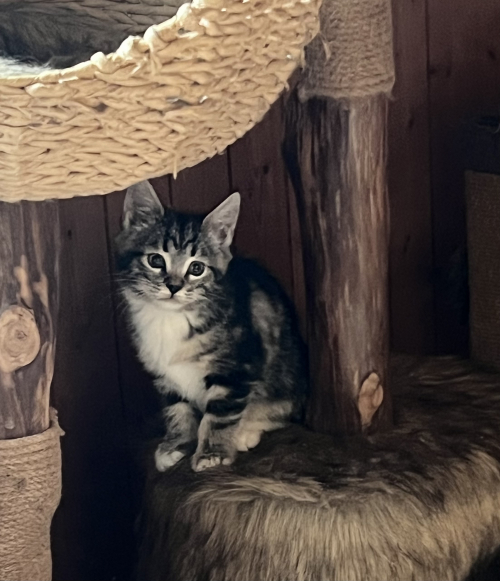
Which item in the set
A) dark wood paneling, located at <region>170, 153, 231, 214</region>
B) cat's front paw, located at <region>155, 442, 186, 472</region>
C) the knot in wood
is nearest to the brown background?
dark wood paneling, located at <region>170, 153, 231, 214</region>

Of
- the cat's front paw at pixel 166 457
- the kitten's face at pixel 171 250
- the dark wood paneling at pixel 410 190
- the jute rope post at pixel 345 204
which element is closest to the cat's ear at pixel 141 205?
the kitten's face at pixel 171 250

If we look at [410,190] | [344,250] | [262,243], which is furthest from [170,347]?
[410,190]

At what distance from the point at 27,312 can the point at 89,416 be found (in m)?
0.67

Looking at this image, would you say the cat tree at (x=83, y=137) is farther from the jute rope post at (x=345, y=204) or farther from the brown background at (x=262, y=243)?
the brown background at (x=262, y=243)

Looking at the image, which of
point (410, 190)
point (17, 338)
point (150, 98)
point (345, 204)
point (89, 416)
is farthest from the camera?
point (410, 190)

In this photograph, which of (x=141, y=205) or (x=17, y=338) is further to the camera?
(x=141, y=205)

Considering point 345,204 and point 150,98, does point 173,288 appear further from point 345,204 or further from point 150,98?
point 150,98

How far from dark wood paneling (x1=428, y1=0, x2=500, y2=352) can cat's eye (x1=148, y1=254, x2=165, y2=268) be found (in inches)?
28.6

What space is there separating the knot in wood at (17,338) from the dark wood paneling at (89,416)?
1.72ft

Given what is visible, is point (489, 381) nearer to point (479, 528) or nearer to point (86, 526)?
point (479, 528)

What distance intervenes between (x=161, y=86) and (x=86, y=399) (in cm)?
98

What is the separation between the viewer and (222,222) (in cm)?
162

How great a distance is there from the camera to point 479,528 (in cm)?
146

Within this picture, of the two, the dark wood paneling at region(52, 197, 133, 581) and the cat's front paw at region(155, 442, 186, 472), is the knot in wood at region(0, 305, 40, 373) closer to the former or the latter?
the cat's front paw at region(155, 442, 186, 472)
